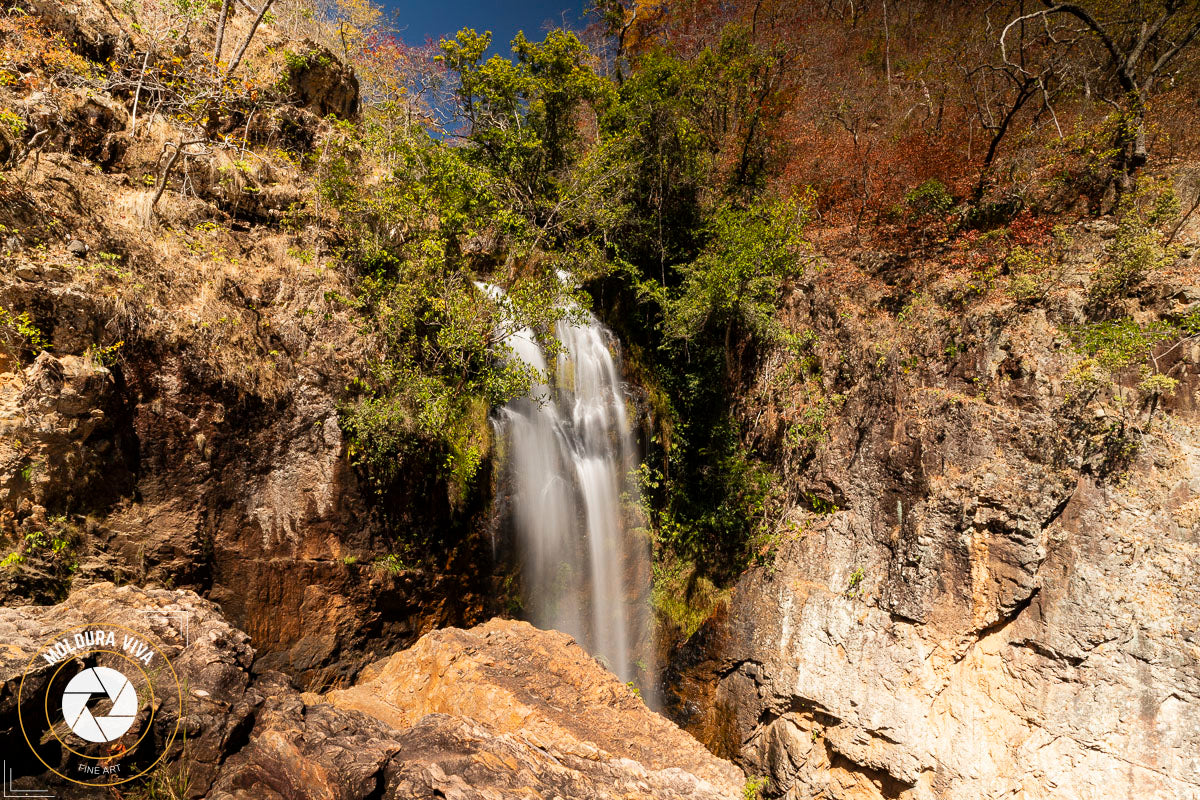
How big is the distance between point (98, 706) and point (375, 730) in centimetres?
212

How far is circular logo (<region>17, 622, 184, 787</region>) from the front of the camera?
11.1 feet

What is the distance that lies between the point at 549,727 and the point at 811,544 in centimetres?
572

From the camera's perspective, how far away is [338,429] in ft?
22.8

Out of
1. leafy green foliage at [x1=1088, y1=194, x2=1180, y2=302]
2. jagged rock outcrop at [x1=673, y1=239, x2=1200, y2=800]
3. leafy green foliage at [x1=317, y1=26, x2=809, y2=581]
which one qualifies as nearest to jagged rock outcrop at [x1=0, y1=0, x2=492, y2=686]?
leafy green foliage at [x1=317, y1=26, x2=809, y2=581]

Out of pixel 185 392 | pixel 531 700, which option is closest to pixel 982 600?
pixel 531 700

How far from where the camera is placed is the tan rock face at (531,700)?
530cm

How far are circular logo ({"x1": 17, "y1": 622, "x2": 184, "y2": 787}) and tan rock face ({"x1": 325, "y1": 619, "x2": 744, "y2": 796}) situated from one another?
2487 millimetres

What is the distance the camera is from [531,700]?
580 cm

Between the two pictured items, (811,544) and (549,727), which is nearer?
(549,727)

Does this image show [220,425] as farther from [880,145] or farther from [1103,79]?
[1103,79]

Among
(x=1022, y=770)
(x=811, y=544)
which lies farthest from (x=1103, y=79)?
(x=1022, y=770)

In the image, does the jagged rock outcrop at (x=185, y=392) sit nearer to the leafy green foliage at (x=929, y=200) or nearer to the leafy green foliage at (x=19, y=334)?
the leafy green foliage at (x=19, y=334)

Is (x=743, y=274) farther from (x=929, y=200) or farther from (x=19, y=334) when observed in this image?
(x=19, y=334)

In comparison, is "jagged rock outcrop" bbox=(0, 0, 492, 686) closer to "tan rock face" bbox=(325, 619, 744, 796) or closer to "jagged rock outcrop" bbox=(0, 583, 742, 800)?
"jagged rock outcrop" bbox=(0, 583, 742, 800)
